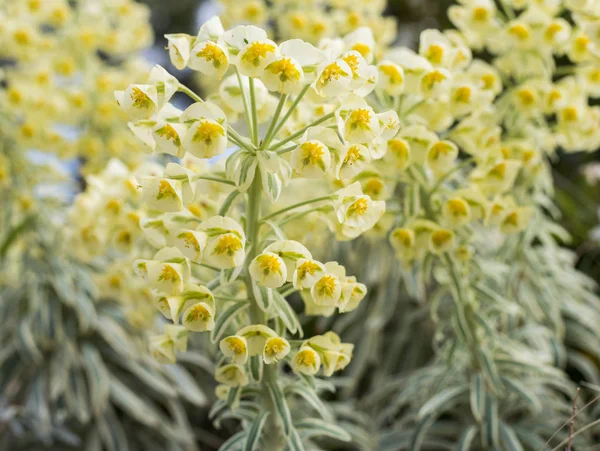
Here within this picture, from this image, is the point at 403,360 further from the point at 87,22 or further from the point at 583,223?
the point at 87,22

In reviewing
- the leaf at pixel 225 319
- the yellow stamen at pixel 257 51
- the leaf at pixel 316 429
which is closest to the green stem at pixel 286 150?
the yellow stamen at pixel 257 51

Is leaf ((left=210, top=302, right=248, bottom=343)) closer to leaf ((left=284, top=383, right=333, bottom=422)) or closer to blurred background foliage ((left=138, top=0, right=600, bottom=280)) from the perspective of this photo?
leaf ((left=284, top=383, right=333, bottom=422))

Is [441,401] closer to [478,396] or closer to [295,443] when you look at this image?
[478,396]

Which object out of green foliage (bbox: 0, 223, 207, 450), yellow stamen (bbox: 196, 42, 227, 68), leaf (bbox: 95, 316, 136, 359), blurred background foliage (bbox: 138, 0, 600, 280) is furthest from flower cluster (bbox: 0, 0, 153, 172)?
yellow stamen (bbox: 196, 42, 227, 68)

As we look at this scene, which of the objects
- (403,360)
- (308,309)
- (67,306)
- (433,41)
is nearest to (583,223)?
(403,360)

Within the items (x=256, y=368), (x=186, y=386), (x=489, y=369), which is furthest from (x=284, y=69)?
(x=186, y=386)

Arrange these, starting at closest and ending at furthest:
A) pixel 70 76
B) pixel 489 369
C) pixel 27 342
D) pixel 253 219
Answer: pixel 253 219 → pixel 489 369 → pixel 27 342 → pixel 70 76
